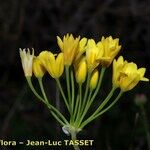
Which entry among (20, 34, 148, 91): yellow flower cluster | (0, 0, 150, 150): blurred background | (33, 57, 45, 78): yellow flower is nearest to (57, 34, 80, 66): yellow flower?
(20, 34, 148, 91): yellow flower cluster

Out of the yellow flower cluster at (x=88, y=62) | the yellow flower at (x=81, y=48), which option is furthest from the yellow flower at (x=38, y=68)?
the yellow flower at (x=81, y=48)

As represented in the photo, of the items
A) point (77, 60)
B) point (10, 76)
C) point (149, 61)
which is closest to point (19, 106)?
point (10, 76)

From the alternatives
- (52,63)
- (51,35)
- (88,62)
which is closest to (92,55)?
(88,62)

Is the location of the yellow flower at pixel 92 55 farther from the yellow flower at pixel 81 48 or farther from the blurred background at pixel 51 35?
the blurred background at pixel 51 35

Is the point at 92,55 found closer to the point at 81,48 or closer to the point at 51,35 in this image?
the point at 81,48

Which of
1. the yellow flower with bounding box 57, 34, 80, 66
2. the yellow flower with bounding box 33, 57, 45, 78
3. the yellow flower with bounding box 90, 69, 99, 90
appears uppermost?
the yellow flower with bounding box 57, 34, 80, 66

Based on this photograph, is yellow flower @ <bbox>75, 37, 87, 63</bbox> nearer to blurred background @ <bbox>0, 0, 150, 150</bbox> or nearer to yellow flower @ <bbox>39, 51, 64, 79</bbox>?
yellow flower @ <bbox>39, 51, 64, 79</bbox>

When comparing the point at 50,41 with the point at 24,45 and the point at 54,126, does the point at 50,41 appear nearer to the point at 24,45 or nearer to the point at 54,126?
the point at 24,45
